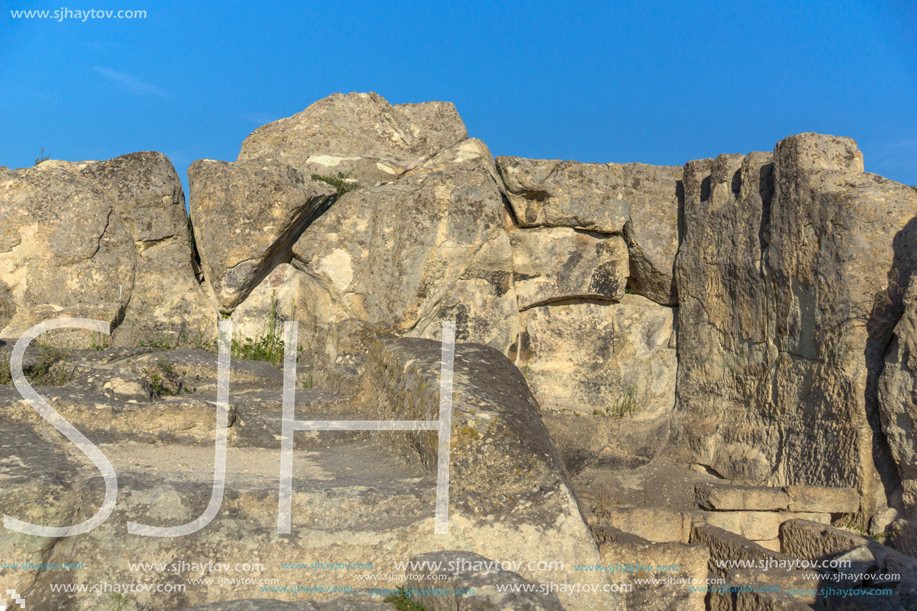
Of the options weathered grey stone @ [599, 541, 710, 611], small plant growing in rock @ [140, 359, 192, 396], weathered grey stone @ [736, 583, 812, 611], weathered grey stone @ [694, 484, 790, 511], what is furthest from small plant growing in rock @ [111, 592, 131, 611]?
weathered grey stone @ [694, 484, 790, 511]

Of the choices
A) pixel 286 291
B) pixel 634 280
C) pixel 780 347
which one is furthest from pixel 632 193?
pixel 286 291

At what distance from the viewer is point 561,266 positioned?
6961 millimetres

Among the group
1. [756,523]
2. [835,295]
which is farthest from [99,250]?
[835,295]

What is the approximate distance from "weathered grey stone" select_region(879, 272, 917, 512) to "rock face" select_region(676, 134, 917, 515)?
0.21m

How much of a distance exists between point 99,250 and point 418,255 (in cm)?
296

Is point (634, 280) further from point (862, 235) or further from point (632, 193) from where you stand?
point (862, 235)

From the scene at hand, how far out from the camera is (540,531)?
2.91 meters

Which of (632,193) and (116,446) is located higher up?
(632,193)

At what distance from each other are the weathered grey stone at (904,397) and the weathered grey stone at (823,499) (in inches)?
13.6

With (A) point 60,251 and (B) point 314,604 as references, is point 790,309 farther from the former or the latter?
(A) point 60,251

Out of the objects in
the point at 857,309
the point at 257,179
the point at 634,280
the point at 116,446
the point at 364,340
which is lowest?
the point at 116,446

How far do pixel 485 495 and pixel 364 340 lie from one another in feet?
8.59

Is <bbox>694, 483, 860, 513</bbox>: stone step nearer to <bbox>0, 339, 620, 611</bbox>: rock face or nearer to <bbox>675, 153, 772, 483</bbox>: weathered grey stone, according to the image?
<bbox>675, 153, 772, 483</bbox>: weathered grey stone

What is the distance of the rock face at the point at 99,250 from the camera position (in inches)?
239
